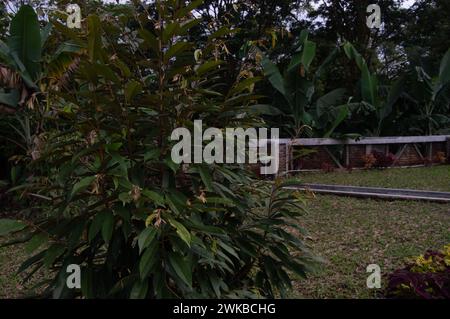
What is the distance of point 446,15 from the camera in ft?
56.6

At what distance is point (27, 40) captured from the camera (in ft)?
19.5

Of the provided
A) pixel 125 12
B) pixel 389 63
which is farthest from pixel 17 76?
pixel 389 63

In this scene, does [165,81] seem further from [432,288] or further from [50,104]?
[432,288]

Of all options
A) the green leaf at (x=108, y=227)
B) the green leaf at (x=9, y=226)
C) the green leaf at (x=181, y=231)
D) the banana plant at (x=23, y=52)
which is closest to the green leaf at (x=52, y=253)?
the green leaf at (x=9, y=226)

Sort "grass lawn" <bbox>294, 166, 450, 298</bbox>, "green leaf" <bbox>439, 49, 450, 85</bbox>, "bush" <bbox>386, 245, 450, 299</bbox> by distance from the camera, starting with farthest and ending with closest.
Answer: "green leaf" <bbox>439, 49, 450, 85</bbox>, "grass lawn" <bbox>294, 166, 450, 298</bbox>, "bush" <bbox>386, 245, 450, 299</bbox>

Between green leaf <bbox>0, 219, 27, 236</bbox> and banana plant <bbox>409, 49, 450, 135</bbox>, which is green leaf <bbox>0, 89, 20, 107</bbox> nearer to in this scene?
green leaf <bbox>0, 219, 27, 236</bbox>

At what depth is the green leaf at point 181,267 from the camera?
1.85 meters

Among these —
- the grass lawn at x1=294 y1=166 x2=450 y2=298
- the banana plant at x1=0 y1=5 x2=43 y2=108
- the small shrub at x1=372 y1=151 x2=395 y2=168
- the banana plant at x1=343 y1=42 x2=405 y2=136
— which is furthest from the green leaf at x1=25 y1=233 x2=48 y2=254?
the banana plant at x1=343 y1=42 x2=405 y2=136

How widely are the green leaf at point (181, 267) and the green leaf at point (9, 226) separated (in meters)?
0.63

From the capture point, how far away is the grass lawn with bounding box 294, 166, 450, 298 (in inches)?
144

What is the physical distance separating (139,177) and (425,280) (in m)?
2.01

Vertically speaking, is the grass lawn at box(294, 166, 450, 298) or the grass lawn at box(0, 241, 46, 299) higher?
the grass lawn at box(294, 166, 450, 298)

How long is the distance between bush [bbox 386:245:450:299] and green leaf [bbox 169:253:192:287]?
5.44ft

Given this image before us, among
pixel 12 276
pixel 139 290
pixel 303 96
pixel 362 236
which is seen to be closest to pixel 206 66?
pixel 139 290
